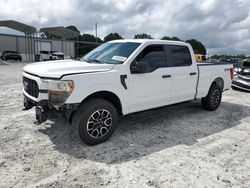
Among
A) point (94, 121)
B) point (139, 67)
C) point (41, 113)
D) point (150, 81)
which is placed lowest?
point (94, 121)

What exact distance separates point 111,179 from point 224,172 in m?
1.63

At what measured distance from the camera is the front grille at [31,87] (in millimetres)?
3822

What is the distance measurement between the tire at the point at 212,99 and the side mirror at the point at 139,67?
2866 mm

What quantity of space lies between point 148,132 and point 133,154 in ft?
3.52

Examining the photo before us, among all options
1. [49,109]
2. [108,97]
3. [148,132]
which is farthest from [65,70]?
[148,132]

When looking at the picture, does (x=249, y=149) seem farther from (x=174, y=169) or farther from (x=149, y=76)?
(x=149, y=76)

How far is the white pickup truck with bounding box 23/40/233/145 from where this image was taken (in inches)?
143

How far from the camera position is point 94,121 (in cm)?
393

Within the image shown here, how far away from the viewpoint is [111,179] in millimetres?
2996

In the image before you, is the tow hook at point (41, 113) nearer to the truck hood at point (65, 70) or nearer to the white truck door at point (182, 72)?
the truck hood at point (65, 70)

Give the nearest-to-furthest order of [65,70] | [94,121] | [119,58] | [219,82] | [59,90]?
1. [59,90]
2. [65,70]
3. [94,121]
4. [119,58]
5. [219,82]

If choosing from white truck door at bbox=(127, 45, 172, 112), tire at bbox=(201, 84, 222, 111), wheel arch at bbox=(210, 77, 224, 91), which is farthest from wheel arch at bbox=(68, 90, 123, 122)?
wheel arch at bbox=(210, 77, 224, 91)

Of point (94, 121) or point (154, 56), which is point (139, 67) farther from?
point (94, 121)

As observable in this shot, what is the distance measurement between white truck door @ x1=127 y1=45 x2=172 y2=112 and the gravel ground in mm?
627
